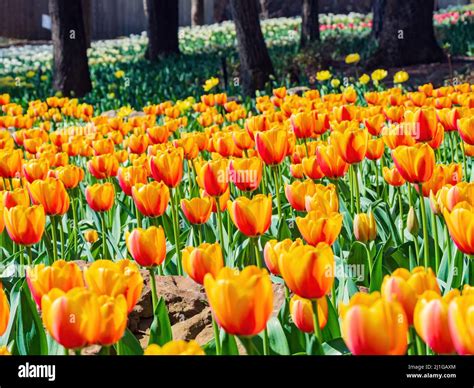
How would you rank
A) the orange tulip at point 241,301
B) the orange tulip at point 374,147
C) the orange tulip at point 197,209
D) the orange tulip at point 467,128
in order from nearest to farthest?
the orange tulip at point 241,301
the orange tulip at point 197,209
the orange tulip at point 467,128
the orange tulip at point 374,147

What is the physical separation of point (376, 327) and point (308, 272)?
30 cm

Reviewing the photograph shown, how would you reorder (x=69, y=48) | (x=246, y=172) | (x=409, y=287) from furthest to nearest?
(x=69, y=48) → (x=246, y=172) → (x=409, y=287)

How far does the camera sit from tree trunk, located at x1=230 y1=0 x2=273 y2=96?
1127cm

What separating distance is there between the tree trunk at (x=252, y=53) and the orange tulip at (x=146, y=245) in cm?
923

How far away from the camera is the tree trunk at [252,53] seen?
1127cm

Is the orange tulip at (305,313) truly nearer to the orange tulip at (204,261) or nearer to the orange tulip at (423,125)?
the orange tulip at (204,261)

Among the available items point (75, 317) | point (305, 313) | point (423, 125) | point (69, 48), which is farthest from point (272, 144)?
point (69, 48)

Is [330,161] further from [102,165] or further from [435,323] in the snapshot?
[435,323]

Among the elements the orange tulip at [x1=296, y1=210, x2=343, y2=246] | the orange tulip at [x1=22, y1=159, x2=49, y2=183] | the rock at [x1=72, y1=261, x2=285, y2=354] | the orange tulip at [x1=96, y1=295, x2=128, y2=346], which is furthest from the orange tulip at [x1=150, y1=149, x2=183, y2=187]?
the orange tulip at [x1=96, y1=295, x2=128, y2=346]

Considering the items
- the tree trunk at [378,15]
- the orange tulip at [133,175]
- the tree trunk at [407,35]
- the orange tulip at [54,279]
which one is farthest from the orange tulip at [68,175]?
the tree trunk at [378,15]

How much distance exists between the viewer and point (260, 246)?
3318mm

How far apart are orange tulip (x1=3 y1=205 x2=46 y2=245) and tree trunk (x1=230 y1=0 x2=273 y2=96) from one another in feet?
29.3

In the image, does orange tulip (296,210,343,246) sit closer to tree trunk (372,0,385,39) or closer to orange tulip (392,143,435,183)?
orange tulip (392,143,435,183)
